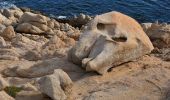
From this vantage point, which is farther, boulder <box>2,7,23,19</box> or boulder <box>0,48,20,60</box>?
boulder <box>2,7,23,19</box>

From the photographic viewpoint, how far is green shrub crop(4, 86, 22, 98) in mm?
20734

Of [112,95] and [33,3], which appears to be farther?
[33,3]

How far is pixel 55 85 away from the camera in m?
19.8

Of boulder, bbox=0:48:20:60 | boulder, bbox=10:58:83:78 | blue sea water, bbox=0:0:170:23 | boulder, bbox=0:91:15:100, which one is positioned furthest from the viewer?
blue sea water, bbox=0:0:170:23

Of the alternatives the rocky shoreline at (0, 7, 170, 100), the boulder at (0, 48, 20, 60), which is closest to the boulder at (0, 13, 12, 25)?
the rocky shoreline at (0, 7, 170, 100)

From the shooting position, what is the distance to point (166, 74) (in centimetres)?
2177

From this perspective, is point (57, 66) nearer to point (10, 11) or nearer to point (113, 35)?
point (113, 35)

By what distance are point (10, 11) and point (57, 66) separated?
20.7 metres

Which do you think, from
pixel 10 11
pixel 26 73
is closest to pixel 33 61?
Answer: pixel 26 73

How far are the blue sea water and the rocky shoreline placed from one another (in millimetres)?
14978

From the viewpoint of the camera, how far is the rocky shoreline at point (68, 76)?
20.2 metres

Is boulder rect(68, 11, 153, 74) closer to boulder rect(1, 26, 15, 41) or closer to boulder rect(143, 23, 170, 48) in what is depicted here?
boulder rect(143, 23, 170, 48)

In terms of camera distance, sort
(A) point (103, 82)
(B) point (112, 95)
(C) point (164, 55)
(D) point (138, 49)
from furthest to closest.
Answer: (C) point (164, 55) → (D) point (138, 49) → (A) point (103, 82) → (B) point (112, 95)

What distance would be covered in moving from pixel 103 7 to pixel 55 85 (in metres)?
29.9
